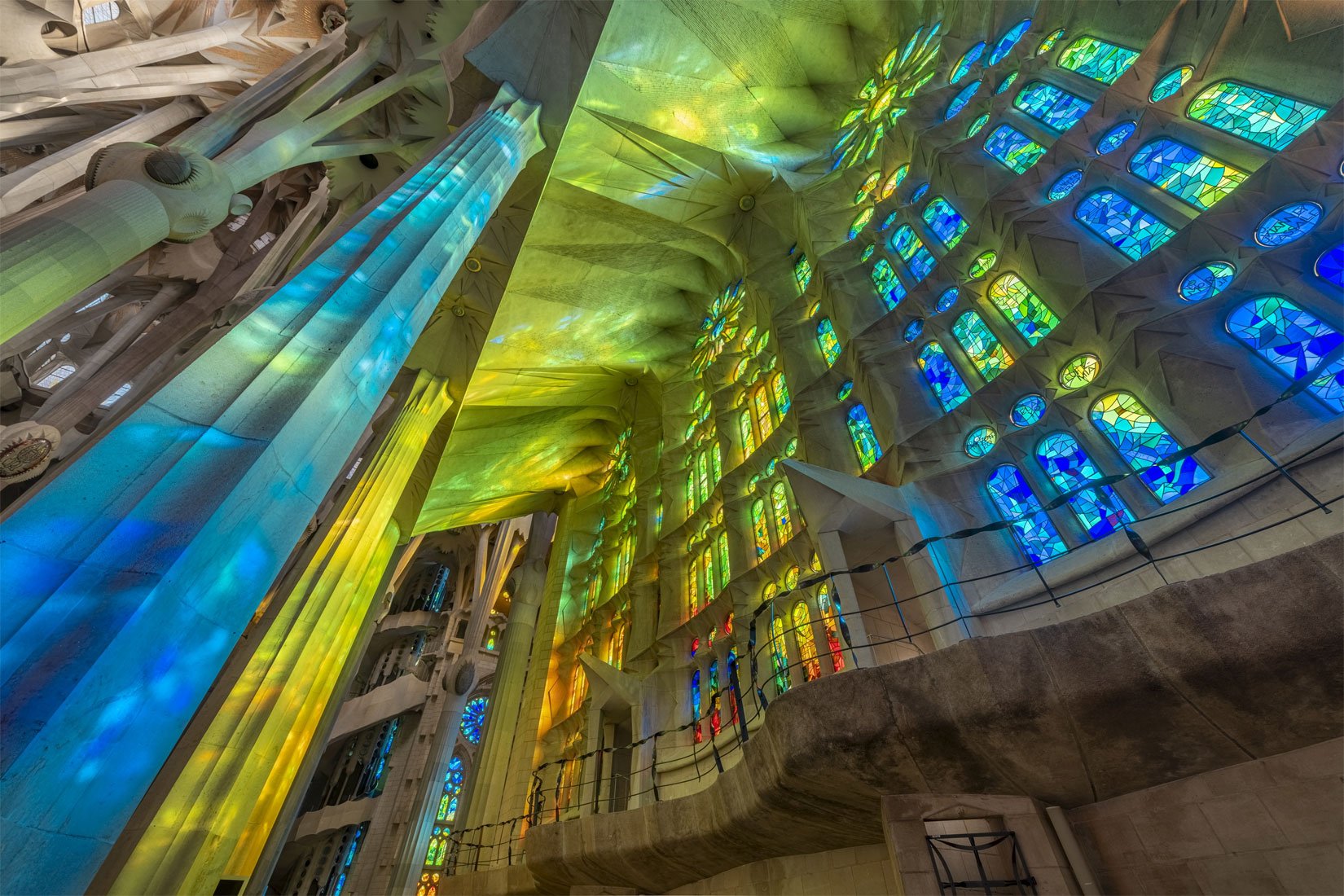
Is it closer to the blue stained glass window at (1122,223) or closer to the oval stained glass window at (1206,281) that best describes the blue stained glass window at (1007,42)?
the blue stained glass window at (1122,223)

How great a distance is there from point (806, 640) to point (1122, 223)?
6.37 metres

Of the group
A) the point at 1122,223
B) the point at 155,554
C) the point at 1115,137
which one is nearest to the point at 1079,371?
the point at 1122,223

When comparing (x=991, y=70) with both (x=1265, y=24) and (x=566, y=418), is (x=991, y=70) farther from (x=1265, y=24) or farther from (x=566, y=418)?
(x=566, y=418)

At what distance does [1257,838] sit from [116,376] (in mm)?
14517

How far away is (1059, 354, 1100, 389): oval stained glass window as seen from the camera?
6098mm

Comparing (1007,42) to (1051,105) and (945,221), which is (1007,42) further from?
(945,221)

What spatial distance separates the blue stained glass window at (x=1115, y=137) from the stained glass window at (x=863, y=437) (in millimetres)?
4213

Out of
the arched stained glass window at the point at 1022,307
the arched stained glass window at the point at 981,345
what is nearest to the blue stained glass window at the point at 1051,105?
the arched stained glass window at the point at 1022,307

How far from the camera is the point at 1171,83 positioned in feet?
21.1

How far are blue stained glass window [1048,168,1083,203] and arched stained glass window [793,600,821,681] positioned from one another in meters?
6.26

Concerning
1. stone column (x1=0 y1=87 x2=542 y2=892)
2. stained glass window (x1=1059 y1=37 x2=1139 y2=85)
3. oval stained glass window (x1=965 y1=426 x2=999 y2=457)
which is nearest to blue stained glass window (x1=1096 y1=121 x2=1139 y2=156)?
stained glass window (x1=1059 y1=37 x2=1139 y2=85)

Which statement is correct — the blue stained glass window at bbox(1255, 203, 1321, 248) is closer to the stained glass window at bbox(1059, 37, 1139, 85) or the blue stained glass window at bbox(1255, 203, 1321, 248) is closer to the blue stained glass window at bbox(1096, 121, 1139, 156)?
the blue stained glass window at bbox(1096, 121, 1139, 156)

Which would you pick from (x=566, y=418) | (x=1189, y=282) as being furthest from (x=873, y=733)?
(x=566, y=418)

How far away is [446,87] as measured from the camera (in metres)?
9.98
